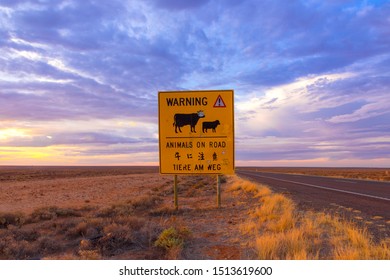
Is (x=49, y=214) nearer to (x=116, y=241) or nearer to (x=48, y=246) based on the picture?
(x=48, y=246)

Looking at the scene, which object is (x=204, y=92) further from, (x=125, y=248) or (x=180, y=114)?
(x=125, y=248)

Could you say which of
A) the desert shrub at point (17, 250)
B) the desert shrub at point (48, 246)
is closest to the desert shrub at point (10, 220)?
the desert shrub at point (17, 250)

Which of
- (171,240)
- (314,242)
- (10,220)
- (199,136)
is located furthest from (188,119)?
(10,220)

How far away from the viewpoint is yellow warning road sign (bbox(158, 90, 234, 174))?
12430mm

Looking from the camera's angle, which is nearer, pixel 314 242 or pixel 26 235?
pixel 314 242

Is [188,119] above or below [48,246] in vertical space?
above

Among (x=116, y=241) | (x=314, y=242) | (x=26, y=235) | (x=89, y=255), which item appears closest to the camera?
(x=89, y=255)

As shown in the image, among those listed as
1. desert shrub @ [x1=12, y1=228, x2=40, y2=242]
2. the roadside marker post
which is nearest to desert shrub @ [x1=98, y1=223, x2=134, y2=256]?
desert shrub @ [x1=12, y1=228, x2=40, y2=242]

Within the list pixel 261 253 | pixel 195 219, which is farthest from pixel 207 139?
pixel 261 253

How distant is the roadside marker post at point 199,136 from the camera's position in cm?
1243

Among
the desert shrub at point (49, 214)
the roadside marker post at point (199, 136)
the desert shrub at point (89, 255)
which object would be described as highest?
the roadside marker post at point (199, 136)

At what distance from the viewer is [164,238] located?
7031 mm

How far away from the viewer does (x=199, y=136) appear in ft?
40.9

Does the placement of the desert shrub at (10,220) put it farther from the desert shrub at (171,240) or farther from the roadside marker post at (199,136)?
the desert shrub at (171,240)
